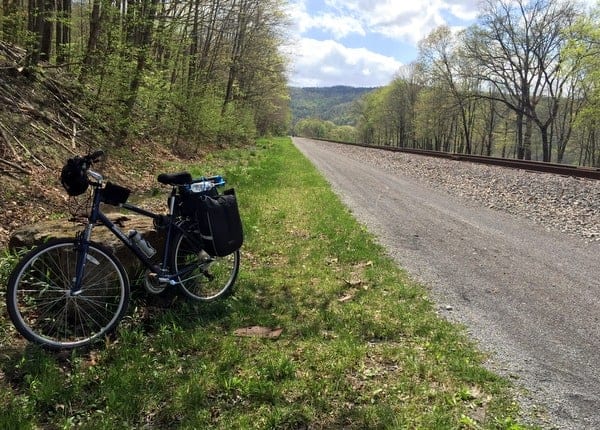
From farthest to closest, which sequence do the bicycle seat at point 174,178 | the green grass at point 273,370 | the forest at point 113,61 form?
1. the forest at point 113,61
2. the bicycle seat at point 174,178
3. the green grass at point 273,370

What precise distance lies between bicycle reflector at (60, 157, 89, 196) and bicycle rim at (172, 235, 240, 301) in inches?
44.6

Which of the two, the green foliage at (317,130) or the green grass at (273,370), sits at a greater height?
the green foliage at (317,130)

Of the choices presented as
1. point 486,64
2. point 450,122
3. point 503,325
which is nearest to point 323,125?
point 450,122

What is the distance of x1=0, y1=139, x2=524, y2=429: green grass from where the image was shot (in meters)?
2.99

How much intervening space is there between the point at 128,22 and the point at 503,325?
36.5 ft

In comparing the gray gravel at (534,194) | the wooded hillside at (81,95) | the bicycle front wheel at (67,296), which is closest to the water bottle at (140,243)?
the bicycle front wheel at (67,296)

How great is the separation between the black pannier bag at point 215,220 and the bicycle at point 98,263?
1 cm

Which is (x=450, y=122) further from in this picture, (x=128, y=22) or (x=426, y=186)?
(x=128, y=22)

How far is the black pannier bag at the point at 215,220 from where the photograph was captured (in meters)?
4.49

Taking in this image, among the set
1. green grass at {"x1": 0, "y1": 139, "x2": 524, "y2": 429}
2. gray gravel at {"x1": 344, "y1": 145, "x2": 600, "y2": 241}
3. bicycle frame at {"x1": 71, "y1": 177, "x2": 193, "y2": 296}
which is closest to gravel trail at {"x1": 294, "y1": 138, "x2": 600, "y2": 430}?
gray gravel at {"x1": 344, "y1": 145, "x2": 600, "y2": 241}

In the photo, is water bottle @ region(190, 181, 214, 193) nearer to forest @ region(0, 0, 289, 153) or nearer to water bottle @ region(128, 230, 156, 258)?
water bottle @ region(128, 230, 156, 258)

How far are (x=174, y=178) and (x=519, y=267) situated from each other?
525cm

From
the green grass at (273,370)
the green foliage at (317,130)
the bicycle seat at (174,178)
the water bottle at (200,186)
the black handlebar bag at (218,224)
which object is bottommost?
the green grass at (273,370)

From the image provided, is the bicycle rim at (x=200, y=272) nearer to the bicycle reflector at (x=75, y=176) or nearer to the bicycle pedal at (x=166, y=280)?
the bicycle pedal at (x=166, y=280)
